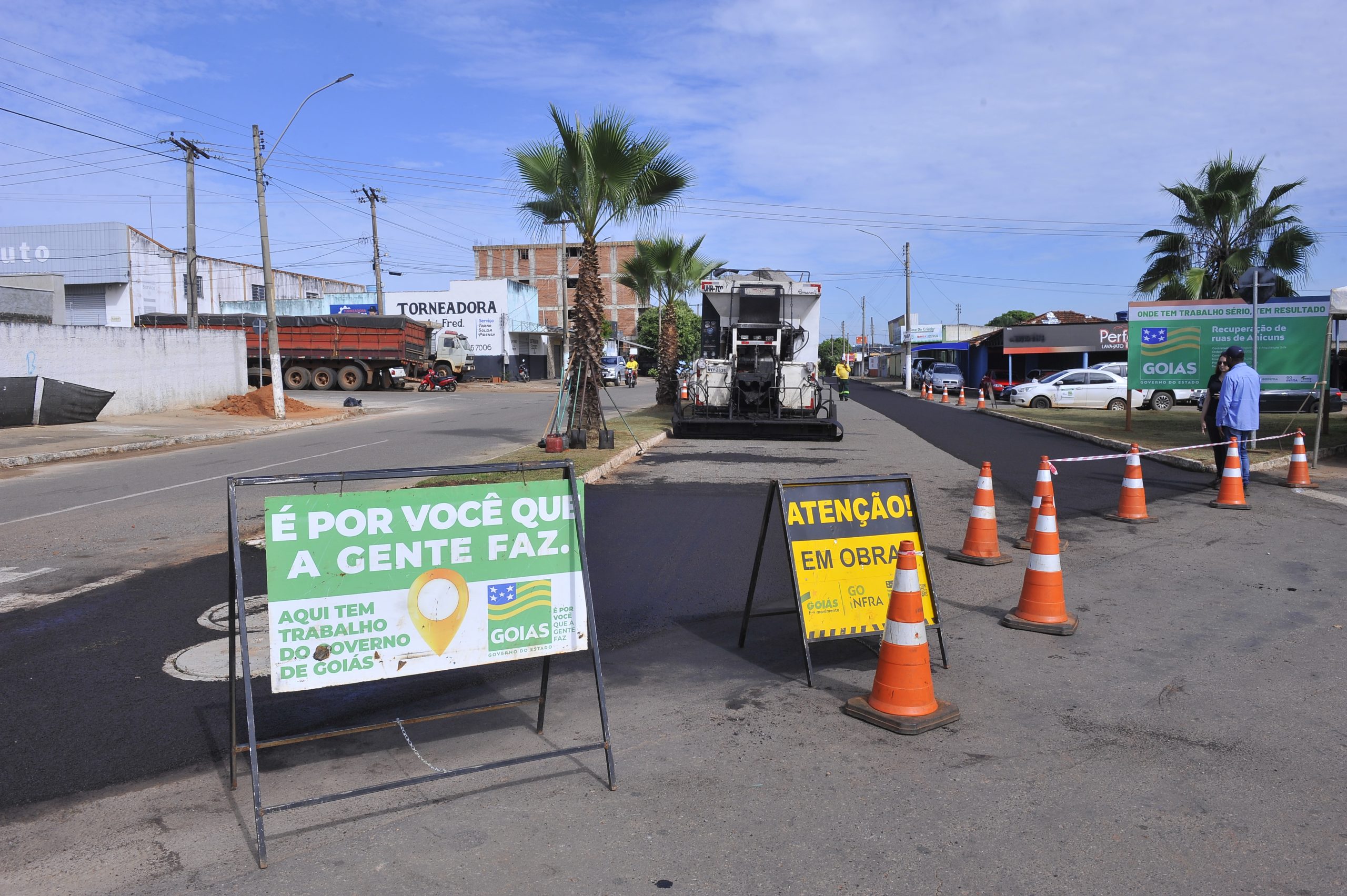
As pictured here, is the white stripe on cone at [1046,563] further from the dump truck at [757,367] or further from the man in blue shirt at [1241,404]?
the dump truck at [757,367]

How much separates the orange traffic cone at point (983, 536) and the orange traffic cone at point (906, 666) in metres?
3.56

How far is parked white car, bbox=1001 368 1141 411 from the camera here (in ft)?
96.0

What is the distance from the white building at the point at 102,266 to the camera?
49156 mm

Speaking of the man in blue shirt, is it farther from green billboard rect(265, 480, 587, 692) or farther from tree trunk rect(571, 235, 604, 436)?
green billboard rect(265, 480, 587, 692)

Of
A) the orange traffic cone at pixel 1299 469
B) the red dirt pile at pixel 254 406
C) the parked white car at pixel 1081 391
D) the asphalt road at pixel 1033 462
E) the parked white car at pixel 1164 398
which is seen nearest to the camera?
the asphalt road at pixel 1033 462

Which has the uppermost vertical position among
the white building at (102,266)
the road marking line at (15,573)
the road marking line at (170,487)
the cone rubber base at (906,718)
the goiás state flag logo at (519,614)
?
the white building at (102,266)

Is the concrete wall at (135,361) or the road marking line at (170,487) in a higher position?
the concrete wall at (135,361)

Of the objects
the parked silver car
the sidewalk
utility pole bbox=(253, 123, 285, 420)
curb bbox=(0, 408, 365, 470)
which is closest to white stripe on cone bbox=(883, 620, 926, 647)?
curb bbox=(0, 408, 365, 470)

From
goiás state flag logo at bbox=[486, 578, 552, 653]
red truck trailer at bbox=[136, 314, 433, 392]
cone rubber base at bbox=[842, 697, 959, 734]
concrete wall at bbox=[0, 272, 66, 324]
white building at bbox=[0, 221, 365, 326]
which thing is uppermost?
white building at bbox=[0, 221, 365, 326]

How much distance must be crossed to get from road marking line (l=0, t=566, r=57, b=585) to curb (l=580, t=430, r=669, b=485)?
16.1 ft

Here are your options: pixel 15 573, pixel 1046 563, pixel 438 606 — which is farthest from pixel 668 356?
pixel 438 606

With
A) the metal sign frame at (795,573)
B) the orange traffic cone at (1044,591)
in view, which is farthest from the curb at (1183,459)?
the metal sign frame at (795,573)

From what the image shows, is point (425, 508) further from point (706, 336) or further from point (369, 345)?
point (369, 345)

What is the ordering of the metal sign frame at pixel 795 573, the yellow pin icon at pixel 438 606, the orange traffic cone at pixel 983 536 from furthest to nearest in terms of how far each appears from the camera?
the orange traffic cone at pixel 983 536
the metal sign frame at pixel 795 573
the yellow pin icon at pixel 438 606
